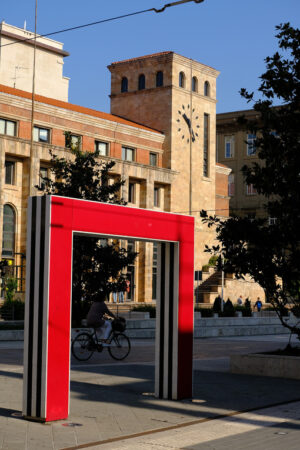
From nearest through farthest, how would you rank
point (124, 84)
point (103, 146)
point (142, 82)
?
point (103, 146), point (142, 82), point (124, 84)

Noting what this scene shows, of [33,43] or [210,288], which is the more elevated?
[33,43]

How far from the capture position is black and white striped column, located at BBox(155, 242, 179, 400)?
39.8 feet

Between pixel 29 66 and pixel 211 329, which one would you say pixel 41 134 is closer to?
pixel 29 66

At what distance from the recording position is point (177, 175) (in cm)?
6006

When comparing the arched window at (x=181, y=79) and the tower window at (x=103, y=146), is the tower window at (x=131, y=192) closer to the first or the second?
the tower window at (x=103, y=146)

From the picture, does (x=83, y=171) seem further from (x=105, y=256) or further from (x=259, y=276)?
(x=259, y=276)

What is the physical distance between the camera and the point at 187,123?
61.8m

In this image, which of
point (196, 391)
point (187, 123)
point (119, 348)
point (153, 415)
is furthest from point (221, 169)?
point (153, 415)

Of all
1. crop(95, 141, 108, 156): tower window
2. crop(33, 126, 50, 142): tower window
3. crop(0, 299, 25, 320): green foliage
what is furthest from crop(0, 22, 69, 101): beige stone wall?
crop(0, 299, 25, 320): green foliage

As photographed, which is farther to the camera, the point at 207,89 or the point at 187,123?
the point at 207,89

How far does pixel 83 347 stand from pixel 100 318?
901mm

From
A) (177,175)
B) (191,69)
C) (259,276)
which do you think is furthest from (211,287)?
(259,276)

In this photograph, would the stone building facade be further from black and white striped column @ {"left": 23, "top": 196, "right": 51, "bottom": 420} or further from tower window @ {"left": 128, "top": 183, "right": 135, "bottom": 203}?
black and white striped column @ {"left": 23, "top": 196, "right": 51, "bottom": 420}

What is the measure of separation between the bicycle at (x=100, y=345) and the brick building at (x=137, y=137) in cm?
2746
